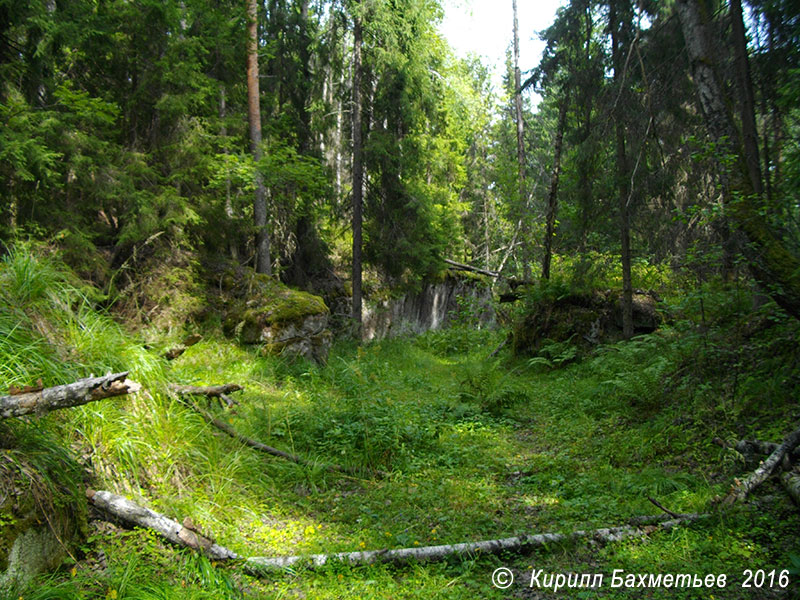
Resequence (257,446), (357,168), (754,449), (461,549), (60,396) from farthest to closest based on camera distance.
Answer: (357,168), (257,446), (754,449), (461,549), (60,396)

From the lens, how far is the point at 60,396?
122 inches

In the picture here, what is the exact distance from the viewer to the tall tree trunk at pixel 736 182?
16.3ft

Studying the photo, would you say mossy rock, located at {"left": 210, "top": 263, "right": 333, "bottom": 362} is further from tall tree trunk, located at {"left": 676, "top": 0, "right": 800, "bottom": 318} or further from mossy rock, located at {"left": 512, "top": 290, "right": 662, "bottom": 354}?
tall tree trunk, located at {"left": 676, "top": 0, "right": 800, "bottom": 318}

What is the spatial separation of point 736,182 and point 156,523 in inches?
259

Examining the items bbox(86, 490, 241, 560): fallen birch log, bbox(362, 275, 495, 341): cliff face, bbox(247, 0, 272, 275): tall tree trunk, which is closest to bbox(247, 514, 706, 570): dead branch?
bbox(86, 490, 241, 560): fallen birch log

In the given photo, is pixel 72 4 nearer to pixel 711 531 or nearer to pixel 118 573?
pixel 118 573

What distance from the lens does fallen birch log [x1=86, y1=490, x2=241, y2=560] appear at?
10.6ft

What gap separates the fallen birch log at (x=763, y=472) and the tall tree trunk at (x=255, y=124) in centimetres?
1035

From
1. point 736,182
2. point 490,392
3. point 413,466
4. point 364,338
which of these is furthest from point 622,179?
point 364,338

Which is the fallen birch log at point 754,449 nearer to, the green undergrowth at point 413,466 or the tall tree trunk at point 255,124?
the green undergrowth at point 413,466

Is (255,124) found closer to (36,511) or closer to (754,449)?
(36,511)

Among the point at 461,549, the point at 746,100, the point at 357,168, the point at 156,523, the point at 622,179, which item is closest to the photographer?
the point at 156,523

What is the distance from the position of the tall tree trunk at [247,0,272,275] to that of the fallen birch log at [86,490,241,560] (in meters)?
8.92

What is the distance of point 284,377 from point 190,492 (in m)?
4.68
